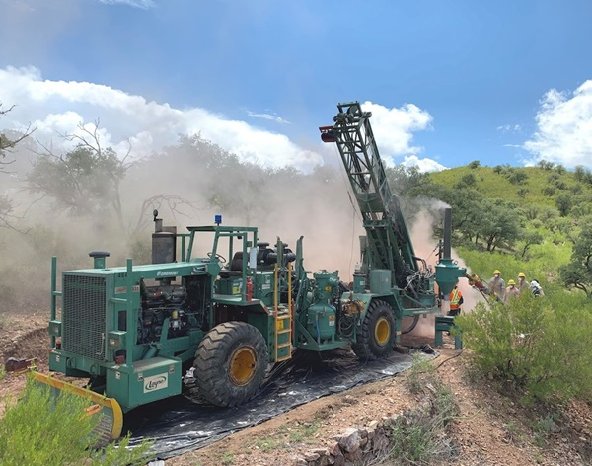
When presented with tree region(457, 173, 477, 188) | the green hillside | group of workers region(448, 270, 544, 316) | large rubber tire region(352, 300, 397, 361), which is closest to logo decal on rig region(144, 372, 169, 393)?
large rubber tire region(352, 300, 397, 361)


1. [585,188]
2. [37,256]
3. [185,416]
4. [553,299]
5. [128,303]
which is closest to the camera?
[128,303]

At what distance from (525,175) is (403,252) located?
53685 mm

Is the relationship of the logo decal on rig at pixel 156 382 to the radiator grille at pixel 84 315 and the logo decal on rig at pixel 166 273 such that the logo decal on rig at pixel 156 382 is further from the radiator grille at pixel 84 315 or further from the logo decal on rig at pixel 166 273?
the logo decal on rig at pixel 166 273

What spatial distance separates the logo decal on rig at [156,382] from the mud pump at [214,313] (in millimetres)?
12

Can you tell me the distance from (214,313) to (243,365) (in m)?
1.03

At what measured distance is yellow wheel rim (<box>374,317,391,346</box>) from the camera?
34.3ft

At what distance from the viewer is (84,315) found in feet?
22.3

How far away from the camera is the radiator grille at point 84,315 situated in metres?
6.57

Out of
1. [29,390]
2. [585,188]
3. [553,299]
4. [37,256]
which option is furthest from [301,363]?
[585,188]

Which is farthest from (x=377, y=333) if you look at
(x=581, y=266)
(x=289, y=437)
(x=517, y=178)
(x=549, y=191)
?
(x=517, y=178)

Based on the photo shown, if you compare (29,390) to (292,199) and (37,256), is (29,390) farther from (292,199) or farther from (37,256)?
(292,199)

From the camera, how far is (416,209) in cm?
1950

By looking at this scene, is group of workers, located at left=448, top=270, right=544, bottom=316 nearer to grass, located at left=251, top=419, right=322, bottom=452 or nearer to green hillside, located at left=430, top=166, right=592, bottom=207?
grass, located at left=251, top=419, right=322, bottom=452

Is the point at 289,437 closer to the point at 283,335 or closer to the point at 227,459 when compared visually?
the point at 227,459
